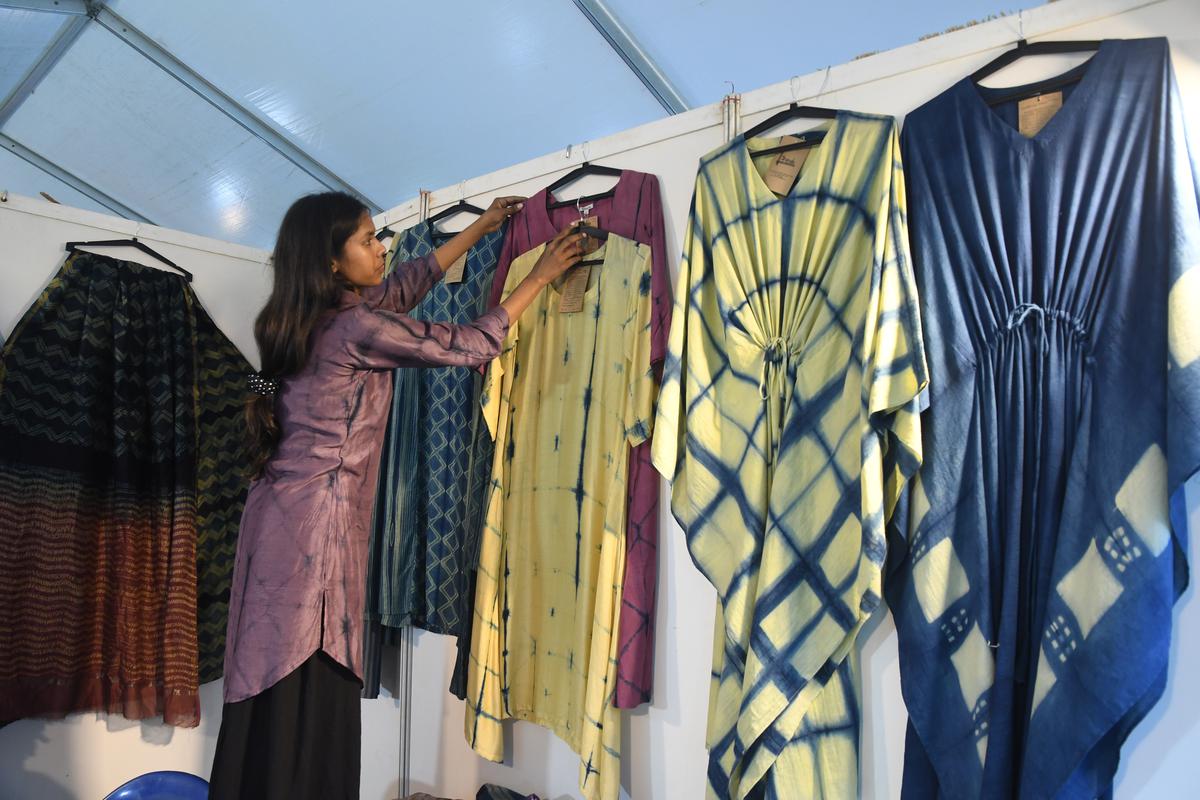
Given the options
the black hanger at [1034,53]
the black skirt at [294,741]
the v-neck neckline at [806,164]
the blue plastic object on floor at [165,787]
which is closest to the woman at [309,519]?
the black skirt at [294,741]

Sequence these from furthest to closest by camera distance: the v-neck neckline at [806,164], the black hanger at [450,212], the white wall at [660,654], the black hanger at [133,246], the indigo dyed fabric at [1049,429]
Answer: the black hanger at [133,246] → the black hanger at [450,212] → the v-neck neckline at [806,164] → the white wall at [660,654] → the indigo dyed fabric at [1049,429]

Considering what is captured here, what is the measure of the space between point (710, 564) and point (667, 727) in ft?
1.35

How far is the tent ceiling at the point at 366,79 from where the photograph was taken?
2537mm

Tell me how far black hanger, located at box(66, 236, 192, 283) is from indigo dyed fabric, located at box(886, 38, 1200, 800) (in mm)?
2089

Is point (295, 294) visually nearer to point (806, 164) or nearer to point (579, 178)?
point (579, 178)

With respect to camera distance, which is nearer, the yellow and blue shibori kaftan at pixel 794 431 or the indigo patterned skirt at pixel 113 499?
the yellow and blue shibori kaftan at pixel 794 431

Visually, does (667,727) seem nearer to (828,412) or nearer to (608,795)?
(608,795)

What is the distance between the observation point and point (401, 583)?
74.7 inches

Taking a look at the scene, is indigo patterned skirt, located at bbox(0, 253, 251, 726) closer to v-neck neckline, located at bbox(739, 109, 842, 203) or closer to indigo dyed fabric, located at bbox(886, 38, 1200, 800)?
v-neck neckline, located at bbox(739, 109, 842, 203)

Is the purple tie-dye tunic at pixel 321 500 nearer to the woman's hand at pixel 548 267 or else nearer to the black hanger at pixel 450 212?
the woman's hand at pixel 548 267

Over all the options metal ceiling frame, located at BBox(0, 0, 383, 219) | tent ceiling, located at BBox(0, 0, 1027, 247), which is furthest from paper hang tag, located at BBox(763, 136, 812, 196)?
metal ceiling frame, located at BBox(0, 0, 383, 219)

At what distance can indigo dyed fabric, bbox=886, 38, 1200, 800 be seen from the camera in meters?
1.01

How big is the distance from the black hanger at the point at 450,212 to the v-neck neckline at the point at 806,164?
2.62ft

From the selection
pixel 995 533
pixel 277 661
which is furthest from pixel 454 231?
pixel 995 533
